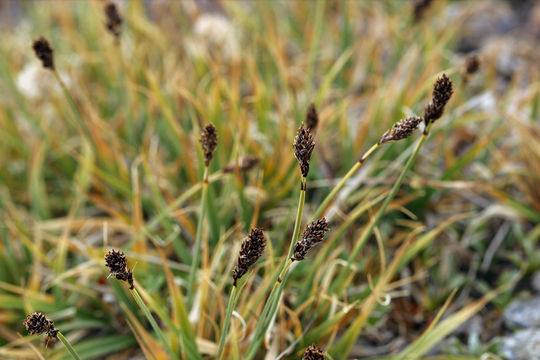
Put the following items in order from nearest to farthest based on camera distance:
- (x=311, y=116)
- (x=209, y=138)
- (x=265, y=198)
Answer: (x=209, y=138) → (x=311, y=116) → (x=265, y=198)

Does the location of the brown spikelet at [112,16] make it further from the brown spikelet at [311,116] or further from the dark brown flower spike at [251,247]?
the dark brown flower spike at [251,247]

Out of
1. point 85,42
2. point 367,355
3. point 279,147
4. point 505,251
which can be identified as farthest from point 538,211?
point 85,42

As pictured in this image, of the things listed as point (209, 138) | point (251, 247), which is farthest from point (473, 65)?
point (251, 247)

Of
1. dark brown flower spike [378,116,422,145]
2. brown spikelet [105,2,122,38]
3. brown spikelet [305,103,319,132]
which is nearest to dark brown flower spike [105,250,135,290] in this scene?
dark brown flower spike [378,116,422,145]

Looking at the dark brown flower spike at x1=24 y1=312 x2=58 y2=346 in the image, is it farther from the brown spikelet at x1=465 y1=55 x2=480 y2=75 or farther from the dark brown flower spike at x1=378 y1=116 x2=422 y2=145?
the brown spikelet at x1=465 y1=55 x2=480 y2=75

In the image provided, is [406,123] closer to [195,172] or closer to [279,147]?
[279,147]

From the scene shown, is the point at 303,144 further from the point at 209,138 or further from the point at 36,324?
the point at 36,324

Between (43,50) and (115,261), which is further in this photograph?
(43,50)
